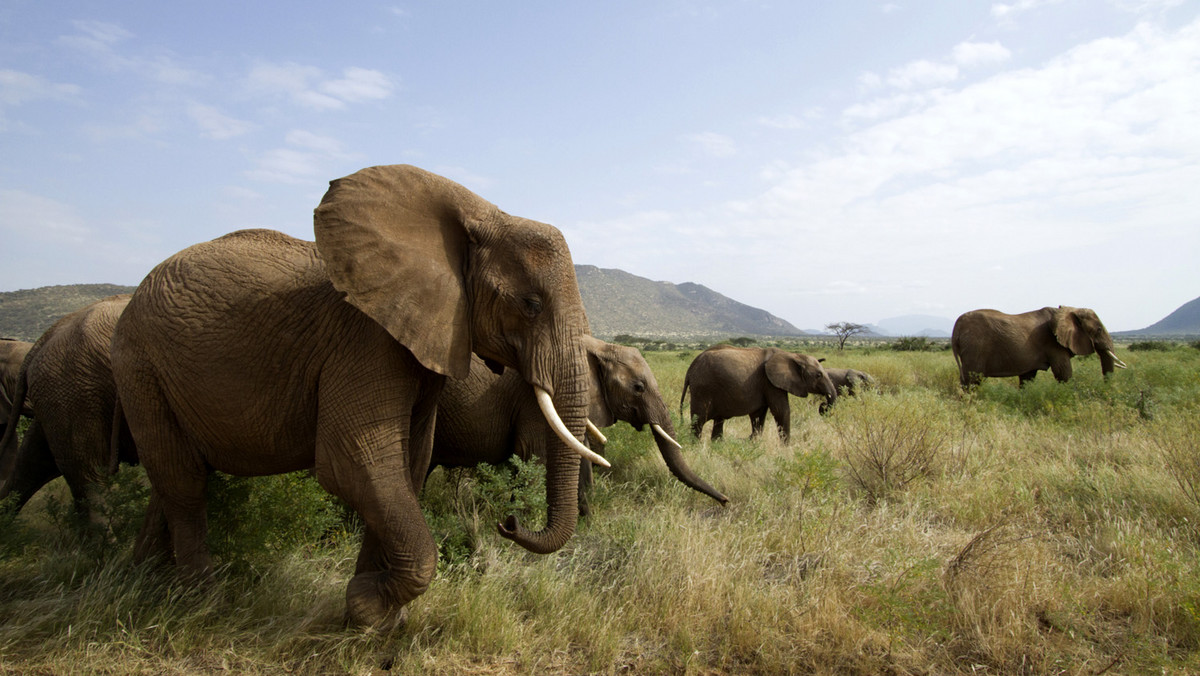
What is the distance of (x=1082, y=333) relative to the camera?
48.3 ft

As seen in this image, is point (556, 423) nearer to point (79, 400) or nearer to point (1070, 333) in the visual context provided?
point (79, 400)

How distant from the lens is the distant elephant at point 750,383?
1127 cm

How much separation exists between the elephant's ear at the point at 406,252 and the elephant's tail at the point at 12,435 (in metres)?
4.57

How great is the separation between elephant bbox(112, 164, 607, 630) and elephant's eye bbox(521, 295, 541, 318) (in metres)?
0.01

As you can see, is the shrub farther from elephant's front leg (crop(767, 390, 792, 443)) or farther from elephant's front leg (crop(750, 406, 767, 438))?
elephant's front leg (crop(750, 406, 767, 438))

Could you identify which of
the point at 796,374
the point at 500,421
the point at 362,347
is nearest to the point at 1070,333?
the point at 796,374

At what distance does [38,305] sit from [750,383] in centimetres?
4757

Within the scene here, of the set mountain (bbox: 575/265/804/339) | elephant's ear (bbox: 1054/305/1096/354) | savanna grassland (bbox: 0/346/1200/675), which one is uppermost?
mountain (bbox: 575/265/804/339)

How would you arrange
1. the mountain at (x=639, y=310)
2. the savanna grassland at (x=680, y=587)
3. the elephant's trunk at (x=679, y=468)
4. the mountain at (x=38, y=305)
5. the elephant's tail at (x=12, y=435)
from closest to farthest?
the savanna grassland at (x=680, y=587) → the elephant's tail at (x=12, y=435) → the elephant's trunk at (x=679, y=468) → the mountain at (x=38, y=305) → the mountain at (x=639, y=310)

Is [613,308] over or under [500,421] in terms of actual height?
over

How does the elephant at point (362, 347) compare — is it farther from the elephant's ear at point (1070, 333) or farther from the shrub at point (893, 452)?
the elephant's ear at point (1070, 333)

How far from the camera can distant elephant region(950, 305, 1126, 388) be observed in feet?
47.9

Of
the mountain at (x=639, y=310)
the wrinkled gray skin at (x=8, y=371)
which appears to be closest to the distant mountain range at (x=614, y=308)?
the mountain at (x=639, y=310)

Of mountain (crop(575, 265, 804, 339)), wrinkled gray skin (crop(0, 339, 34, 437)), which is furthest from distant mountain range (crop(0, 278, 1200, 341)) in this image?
wrinkled gray skin (crop(0, 339, 34, 437))
